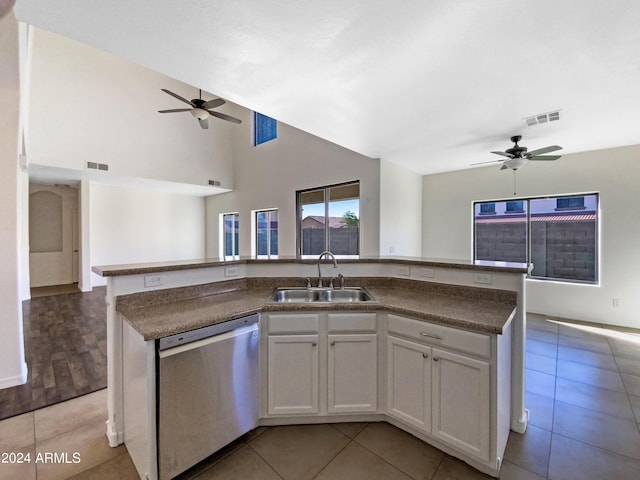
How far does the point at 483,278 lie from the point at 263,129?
6.28m

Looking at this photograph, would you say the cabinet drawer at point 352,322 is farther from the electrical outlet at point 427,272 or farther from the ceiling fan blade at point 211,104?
the ceiling fan blade at point 211,104

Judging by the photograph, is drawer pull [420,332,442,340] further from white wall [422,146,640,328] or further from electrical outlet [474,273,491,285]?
white wall [422,146,640,328]

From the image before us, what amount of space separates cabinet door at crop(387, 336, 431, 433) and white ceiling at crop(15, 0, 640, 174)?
2.03m

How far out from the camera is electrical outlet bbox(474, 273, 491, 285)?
200 cm

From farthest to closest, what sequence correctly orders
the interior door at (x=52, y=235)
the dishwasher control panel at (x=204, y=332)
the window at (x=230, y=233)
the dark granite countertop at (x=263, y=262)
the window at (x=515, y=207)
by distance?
1. the window at (x=230, y=233)
2. the interior door at (x=52, y=235)
3. the window at (x=515, y=207)
4. the dark granite countertop at (x=263, y=262)
5. the dishwasher control panel at (x=204, y=332)

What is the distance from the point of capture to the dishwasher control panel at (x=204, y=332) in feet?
4.54

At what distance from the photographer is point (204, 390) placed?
1512 mm

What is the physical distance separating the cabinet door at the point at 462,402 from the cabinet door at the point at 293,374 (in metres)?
0.77

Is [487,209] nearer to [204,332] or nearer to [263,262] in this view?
[263,262]

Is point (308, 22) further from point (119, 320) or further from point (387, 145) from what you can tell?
point (387, 145)

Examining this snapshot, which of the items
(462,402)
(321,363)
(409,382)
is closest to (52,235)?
(321,363)

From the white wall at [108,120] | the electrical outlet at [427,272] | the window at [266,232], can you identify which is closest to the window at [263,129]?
the white wall at [108,120]

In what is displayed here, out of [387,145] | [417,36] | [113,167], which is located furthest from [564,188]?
[113,167]

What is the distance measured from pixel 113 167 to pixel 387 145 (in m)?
5.40
